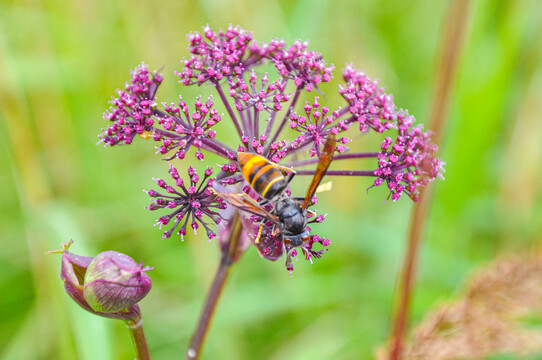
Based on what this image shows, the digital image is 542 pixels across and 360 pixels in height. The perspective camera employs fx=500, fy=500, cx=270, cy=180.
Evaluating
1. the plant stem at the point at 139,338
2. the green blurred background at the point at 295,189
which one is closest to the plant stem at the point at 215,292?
the plant stem at the point at 139,338

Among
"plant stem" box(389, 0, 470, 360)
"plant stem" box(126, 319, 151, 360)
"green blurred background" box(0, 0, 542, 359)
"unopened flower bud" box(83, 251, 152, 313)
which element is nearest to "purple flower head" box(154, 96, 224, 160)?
"unopened flower bud" box(83, 251, 152, 313)

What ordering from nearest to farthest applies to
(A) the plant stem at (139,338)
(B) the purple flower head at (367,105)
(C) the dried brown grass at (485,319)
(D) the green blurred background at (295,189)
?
(A) the plant stem at (139,338), (C) the dried brown grass at (485,319), (B) the purple flower head at (367,105), (D) the green blurred background at (295,189)

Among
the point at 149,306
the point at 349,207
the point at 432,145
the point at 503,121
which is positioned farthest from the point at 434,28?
the point at 149,306

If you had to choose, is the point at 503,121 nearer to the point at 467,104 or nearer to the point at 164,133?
the point at 467,104

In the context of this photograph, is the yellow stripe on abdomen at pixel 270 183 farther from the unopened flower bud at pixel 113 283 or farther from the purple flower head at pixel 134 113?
the unopened flower bud at pixel 113 283

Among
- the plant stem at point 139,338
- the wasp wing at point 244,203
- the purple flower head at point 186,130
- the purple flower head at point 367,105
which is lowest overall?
the plant stem at point 139,338

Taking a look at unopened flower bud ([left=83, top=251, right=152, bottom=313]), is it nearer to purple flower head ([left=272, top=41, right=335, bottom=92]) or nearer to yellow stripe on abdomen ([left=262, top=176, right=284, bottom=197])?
yellow stripe on abdomen ([left=262, top=176, right=284, bottom=197])
